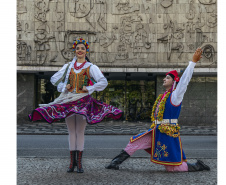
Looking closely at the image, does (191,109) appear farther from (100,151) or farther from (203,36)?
(100,151)

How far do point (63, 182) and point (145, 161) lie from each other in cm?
256

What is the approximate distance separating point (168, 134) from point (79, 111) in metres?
1.52

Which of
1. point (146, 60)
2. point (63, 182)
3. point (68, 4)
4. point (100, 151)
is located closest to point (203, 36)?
point (146, 60)

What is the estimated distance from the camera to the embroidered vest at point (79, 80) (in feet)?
20.8

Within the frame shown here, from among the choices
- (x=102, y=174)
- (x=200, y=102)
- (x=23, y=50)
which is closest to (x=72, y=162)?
(x=102, y=174)

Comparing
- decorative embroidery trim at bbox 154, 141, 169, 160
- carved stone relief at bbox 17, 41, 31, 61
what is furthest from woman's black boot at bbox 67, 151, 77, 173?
carved stone relief at bbox 17, 41, 31, 61

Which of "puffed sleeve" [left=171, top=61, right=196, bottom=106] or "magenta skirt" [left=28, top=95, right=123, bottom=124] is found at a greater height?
"puffed sleeve" [left=171, top=61, right=196, bottom=106]

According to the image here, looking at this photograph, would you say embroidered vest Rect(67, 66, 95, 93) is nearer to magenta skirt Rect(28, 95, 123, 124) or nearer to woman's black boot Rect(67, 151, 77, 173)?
magenta skirt Rect(28, 95, 123, 124)

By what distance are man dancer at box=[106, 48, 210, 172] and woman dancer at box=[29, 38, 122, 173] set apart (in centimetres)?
74

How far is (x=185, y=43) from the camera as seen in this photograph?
22.5 meters

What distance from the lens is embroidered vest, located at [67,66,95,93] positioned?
250 inches

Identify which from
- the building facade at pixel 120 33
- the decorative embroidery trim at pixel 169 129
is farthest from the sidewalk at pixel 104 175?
the building facade at pixel 120 33

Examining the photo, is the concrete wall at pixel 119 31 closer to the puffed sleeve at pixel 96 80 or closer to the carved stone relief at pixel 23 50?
the carved stone relief at pixel 23 50

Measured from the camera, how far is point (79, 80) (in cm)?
636
